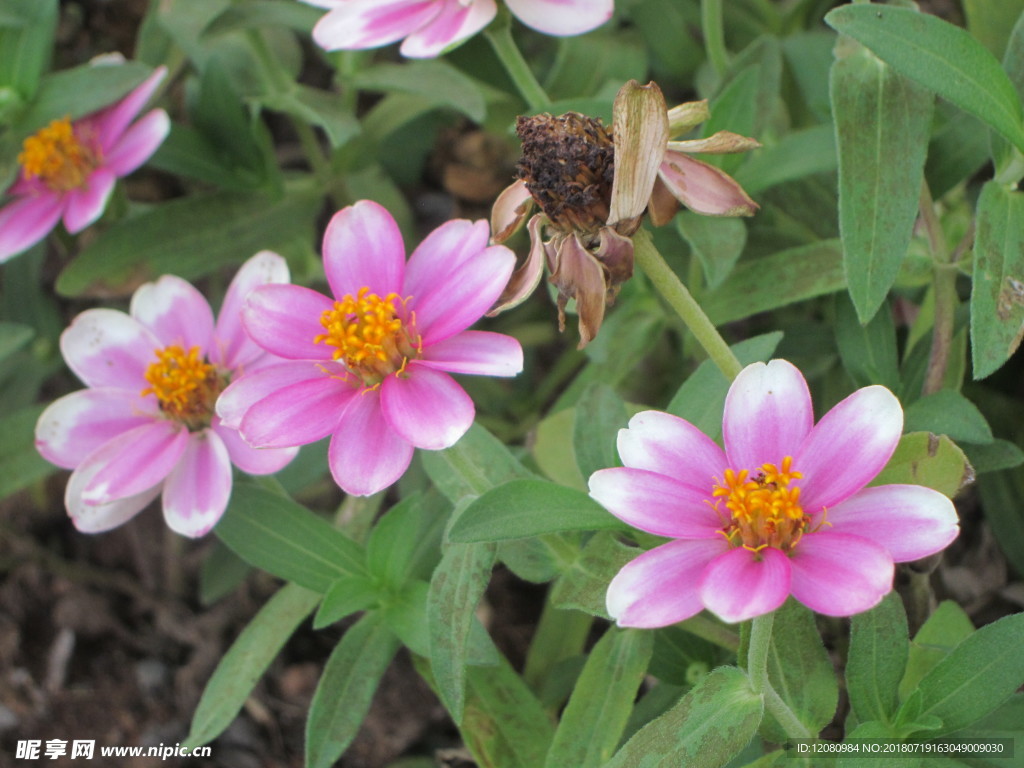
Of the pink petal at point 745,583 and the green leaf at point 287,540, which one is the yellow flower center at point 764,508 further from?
the green leaf at point 287,540

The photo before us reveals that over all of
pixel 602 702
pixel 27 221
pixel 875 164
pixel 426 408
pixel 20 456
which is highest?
pixel 875 164

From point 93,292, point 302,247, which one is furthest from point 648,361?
point 93,292

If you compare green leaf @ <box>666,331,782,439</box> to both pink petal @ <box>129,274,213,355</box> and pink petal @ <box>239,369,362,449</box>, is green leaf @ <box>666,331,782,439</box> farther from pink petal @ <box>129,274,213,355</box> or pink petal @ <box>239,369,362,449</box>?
pink petal @ <box>129,274,213,355</box>

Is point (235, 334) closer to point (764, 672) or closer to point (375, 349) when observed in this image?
point (375, 349)

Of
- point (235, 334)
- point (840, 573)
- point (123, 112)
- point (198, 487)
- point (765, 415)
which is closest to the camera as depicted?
point (840, 573)

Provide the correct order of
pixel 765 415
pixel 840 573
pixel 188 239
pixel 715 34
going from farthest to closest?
pixel 188 239
pixel 715 34
pixel 765 415
pixel 840 573

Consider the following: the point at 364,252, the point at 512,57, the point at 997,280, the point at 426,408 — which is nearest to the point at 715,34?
the point at 512,57
